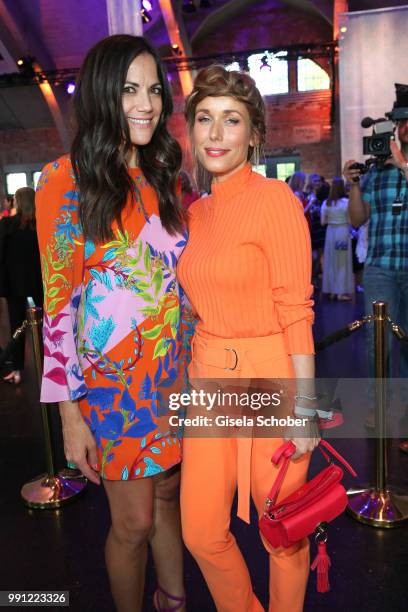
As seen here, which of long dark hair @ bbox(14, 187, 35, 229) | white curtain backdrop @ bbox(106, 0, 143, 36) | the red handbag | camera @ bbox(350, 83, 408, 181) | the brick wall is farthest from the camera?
the brick wall

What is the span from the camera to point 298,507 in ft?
5.02

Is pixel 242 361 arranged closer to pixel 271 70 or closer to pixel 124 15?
pixel 124 15

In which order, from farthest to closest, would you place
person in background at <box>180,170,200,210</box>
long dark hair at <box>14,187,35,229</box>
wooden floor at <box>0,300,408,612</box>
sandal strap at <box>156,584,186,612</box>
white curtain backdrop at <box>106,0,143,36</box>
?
long dark hair at <box>14,187,35,229</box> → white curtain backdrop at <box>106,0,143,36</box> → wooden floor at <box>0,300,408,612</box> → person in background at <box>180,170,200,210</box> → sandal strap at <box>156,584,186,612</box>

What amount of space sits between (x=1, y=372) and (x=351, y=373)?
11.2 ft

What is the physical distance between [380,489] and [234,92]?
2098 mm

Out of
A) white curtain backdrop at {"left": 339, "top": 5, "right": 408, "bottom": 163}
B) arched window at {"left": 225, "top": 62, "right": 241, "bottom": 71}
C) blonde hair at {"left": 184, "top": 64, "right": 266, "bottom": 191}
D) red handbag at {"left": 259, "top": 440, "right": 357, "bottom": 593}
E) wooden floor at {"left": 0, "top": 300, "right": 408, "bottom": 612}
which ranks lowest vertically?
wooden floor at {"left": 0, "top": 300, "right": 408, "bottom": 612}

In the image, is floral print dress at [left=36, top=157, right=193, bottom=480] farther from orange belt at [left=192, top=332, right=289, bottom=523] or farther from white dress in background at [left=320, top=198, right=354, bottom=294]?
white dress in background at [left=320, top=198, right=354, bottom=294]

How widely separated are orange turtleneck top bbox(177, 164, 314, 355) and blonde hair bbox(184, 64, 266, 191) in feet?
0.45

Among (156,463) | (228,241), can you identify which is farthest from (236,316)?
(156,463)

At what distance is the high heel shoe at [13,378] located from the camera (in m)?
5.45

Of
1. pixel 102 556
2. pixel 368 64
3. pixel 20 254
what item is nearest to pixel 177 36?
pixel 368 64

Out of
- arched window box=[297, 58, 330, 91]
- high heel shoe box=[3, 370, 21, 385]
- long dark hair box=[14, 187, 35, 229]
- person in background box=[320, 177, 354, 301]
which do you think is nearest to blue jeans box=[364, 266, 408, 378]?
long dark hair box=[14, 187, 35, 229]

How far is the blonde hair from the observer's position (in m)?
1.64

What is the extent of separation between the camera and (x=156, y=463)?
169 cm
